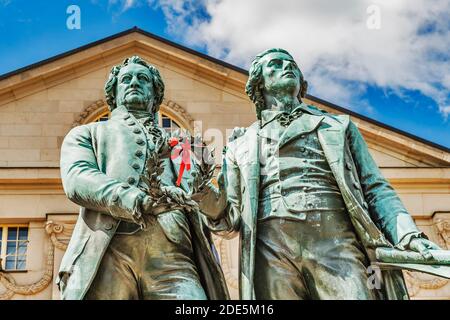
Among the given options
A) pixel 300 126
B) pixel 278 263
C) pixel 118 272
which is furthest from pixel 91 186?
pixel 300 126

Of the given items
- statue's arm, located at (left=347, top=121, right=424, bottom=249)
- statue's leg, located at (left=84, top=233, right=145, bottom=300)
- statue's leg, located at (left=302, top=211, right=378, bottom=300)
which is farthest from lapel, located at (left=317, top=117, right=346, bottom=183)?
statue's leg, located at (left=84, top=233, right=145, bottom=300)

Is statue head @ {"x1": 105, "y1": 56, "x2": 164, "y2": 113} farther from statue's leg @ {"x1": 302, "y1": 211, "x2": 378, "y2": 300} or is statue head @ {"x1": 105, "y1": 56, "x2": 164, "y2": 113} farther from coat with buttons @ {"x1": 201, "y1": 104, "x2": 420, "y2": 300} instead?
statue's leg @ {"x1": 302, "y1": 211, "x2": 378, "y2": 300}

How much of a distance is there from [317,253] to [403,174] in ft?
68.0

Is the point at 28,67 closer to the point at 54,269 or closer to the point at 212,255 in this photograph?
the point at 54,269

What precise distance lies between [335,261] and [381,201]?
684mm

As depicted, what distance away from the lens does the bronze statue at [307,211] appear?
850 cm

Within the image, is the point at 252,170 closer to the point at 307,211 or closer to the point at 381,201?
the point at 307,211

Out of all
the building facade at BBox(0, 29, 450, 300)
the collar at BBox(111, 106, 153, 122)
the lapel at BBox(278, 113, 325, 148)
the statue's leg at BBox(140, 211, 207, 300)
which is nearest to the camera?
the statue's leg at BBox(140, 211, 207, 300)

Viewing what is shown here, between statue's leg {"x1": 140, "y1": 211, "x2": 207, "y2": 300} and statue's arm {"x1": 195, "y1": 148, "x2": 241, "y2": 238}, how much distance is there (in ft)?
0.72

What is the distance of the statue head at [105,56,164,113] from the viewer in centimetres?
962

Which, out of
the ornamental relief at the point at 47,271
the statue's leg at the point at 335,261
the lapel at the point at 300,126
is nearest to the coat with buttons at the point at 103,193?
the statue's leg at the point at 335,261

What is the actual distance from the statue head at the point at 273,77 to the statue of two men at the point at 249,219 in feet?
0.84

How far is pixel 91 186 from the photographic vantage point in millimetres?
8656
